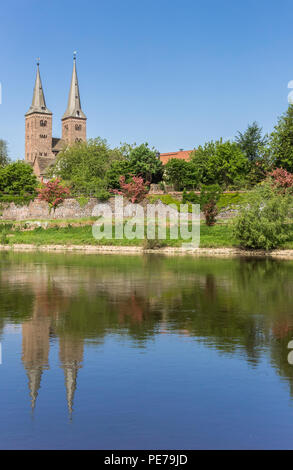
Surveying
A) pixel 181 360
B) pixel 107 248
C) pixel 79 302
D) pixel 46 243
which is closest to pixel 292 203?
pixel 107 248

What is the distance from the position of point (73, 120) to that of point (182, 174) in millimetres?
90441

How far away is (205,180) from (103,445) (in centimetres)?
7392

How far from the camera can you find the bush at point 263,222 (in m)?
44.4

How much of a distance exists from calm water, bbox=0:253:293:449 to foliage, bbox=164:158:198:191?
5547cm

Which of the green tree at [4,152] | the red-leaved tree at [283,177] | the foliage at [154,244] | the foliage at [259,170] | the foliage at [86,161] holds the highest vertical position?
the green tree at [4,152]

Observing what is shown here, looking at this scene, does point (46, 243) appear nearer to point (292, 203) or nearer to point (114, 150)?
point (292, 203)

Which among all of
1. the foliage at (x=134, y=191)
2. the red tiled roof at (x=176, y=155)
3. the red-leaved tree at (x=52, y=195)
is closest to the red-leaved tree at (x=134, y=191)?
the foliage at (x=134, y=191)

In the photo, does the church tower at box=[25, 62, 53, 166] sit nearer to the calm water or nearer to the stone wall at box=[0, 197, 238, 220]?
the stone wall at box=[0, 197, 238, 220]

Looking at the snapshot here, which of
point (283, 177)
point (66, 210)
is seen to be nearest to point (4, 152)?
point (66, 210)

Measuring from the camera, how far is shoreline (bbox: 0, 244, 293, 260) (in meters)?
45.3

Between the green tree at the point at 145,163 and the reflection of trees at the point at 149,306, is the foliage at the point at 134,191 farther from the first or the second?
the reflection of trees at the point at 149,306

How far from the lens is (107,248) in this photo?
5222 centimetres

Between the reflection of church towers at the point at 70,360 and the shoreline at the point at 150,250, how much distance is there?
30910mm

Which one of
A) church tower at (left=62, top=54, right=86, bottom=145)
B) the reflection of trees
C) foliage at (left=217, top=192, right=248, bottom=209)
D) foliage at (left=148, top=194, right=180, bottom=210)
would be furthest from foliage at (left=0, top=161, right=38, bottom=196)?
church tower at (left=62, top=54, right=86, bottom=145)
